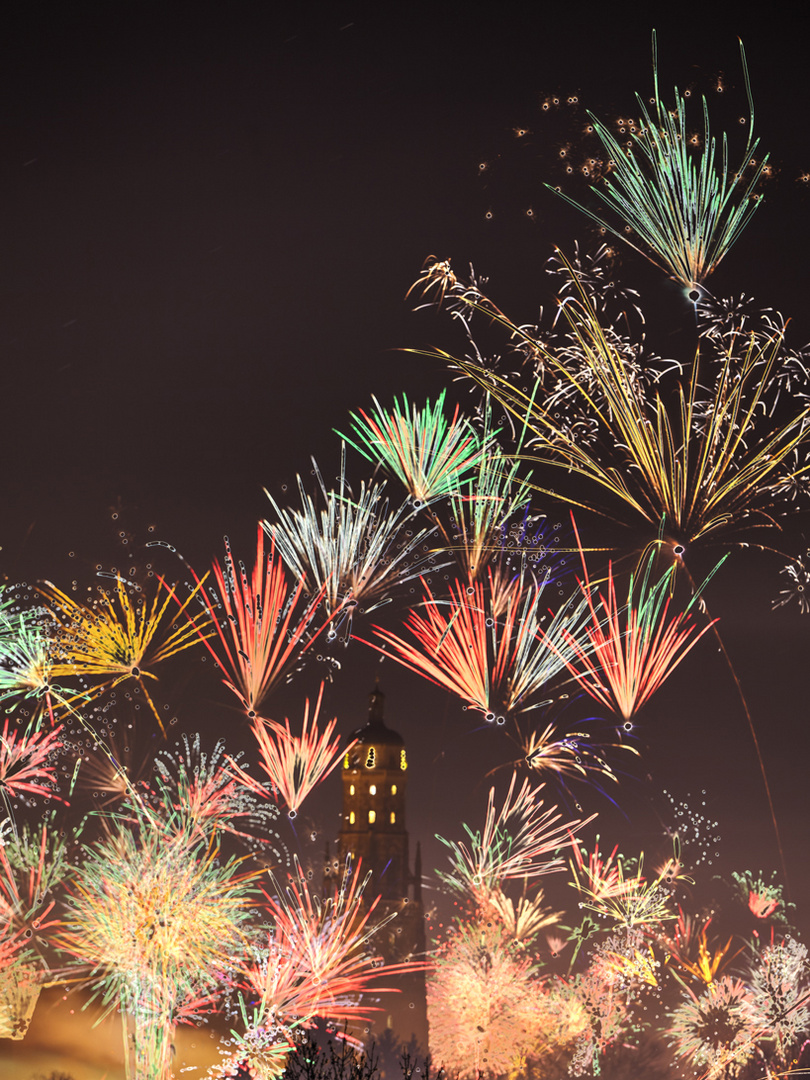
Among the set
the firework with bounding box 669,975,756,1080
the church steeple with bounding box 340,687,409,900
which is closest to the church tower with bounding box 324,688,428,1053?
the church steeple with bounding box 340,687,409,900

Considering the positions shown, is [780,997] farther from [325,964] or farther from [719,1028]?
[325,964]

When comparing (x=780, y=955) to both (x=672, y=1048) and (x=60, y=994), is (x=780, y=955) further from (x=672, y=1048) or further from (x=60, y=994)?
(x=60, y=994)

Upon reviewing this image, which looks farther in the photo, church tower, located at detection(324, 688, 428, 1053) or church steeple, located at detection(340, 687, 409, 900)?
church steeple, located at detection(340, 687, 409, 900)

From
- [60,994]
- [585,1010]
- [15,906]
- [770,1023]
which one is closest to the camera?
[15,906]

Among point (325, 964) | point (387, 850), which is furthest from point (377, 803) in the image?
point (325, 964)

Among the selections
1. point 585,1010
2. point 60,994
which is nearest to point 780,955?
point 585,1010

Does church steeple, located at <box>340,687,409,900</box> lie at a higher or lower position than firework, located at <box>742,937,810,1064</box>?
higher

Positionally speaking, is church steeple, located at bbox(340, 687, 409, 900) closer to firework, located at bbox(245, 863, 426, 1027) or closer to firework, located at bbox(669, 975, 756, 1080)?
firework, located at bbox(245, 863, 426, 1027)

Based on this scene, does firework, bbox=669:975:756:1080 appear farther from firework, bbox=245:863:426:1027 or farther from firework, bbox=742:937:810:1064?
firework, bbox=245:863:426:1027
